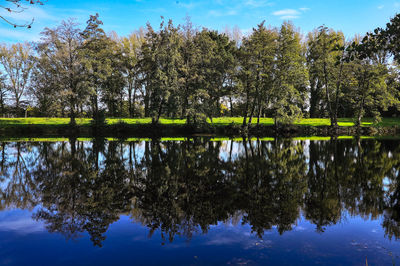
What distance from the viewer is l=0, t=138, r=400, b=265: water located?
5.55 meters

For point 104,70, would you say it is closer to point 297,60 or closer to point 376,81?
point 297,60

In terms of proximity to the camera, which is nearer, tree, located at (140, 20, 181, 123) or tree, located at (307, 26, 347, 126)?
tree, located at (140, 20, 181, 123)

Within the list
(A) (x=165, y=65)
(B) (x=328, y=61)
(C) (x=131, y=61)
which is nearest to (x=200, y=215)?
(A) (x=165, y=65)

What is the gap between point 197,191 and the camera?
980 centimetres

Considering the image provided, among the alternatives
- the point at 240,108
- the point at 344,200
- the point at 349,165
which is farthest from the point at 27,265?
the point at 240,108

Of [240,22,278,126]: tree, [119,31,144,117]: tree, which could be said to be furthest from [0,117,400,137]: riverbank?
Answer: [119,31,144,117]: tree

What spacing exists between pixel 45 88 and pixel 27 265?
37734 millimetres

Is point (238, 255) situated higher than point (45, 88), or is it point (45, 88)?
point (45, 88)

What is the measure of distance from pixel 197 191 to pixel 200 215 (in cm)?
227

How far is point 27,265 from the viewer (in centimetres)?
519

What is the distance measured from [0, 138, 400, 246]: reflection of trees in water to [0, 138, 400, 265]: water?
4 centimetres

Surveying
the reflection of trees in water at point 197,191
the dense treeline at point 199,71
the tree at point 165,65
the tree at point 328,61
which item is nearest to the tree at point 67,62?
the dense treeline at point 199,71

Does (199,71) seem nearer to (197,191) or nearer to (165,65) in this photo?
(165,65)

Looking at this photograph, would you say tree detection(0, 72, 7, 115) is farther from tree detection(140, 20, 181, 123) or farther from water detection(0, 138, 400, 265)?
water detection(0, 138, 400, 265)
